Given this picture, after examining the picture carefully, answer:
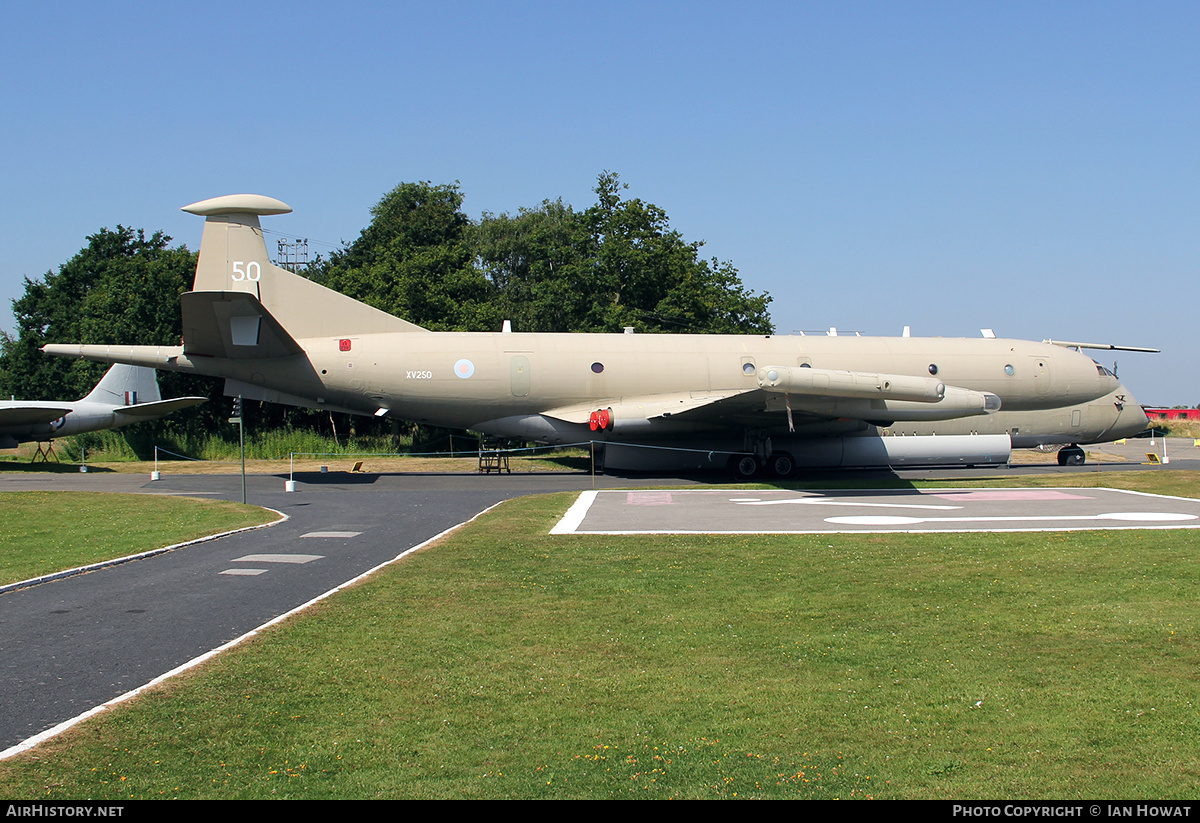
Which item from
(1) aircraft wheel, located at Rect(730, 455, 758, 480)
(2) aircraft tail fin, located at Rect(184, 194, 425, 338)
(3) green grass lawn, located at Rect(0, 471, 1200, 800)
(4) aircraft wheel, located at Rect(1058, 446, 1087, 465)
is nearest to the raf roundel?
(2) aircraft tail fin, located at Rect(184, 194, 425, 338)

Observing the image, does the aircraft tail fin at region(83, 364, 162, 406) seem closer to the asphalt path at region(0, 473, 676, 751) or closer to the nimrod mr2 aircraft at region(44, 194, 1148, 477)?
the nimrod mr2 aircraft at region(44, 194, 1148, 477)

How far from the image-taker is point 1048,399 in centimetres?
2967

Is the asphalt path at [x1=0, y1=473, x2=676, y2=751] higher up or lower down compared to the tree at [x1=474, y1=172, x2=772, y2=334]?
lower down

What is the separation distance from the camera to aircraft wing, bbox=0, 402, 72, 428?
31688 millimetres

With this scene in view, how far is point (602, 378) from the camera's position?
1053 inches

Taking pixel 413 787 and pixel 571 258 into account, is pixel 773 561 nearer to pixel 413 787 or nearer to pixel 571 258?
pixel 413 787

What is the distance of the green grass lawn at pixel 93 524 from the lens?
1260cm

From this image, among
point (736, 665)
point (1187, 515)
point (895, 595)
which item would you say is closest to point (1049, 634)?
point (895, 595)

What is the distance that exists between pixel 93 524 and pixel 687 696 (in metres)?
14.3

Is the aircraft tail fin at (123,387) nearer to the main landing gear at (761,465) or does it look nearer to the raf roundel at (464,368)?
the raf roundel at (464,368)

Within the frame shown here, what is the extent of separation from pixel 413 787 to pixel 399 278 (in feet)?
137

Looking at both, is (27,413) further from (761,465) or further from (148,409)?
(761,465)

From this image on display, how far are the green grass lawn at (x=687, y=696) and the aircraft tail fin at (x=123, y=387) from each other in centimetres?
2865

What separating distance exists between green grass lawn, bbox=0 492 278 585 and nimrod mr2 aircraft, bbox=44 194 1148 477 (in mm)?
5112
